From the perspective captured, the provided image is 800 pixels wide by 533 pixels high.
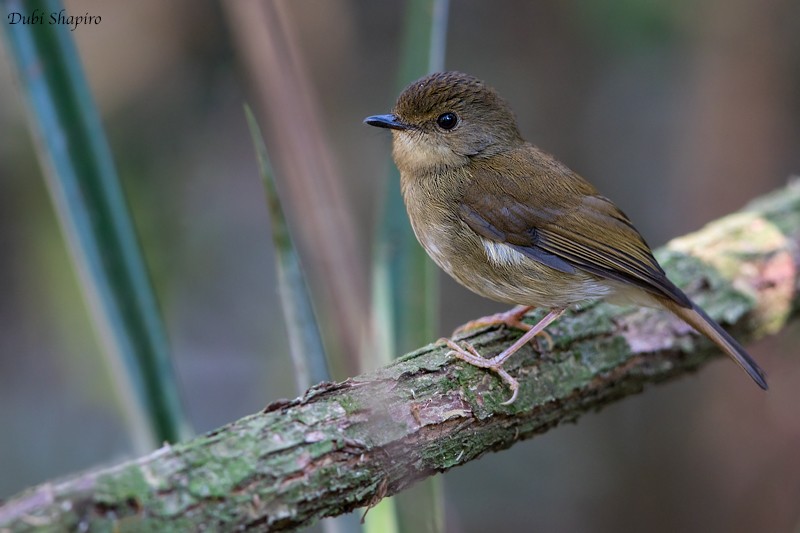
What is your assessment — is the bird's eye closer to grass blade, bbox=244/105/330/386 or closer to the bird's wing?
the bird's wing

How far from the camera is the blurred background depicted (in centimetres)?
444

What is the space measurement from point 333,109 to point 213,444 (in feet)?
13.0

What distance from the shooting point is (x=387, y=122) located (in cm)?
288

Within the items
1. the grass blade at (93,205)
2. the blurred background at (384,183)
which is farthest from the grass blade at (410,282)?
the blurred background at (384,183)

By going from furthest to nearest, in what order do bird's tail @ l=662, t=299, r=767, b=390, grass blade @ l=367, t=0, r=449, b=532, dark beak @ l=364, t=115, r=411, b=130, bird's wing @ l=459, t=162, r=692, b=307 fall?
dark beak @ l=364, t=115, r=411, b=130
bird's wing @ l=459, t=162, r=692, b=307
bird's tail @ l=662, t=299, r=767, b=390
grass blade @ l=367, t=0, r=449, b=532

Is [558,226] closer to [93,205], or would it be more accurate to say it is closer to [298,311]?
[298,311]

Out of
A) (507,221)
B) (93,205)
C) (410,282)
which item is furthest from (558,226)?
(93,205)

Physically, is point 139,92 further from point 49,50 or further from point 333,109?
point 49,50

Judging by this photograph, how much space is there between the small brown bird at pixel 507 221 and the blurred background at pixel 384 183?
1.24 meters

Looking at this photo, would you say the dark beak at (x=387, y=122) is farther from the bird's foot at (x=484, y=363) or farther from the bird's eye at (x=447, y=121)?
the bird's foot at (x=484, y=363)

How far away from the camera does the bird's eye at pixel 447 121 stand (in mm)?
2934

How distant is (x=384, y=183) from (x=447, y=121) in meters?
1.16

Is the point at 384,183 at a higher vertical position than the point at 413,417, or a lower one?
higher

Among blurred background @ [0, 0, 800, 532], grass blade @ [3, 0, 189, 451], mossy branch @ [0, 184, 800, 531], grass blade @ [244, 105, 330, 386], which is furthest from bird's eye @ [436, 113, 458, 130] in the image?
grass blade @ [3, 0, 189, 451]
